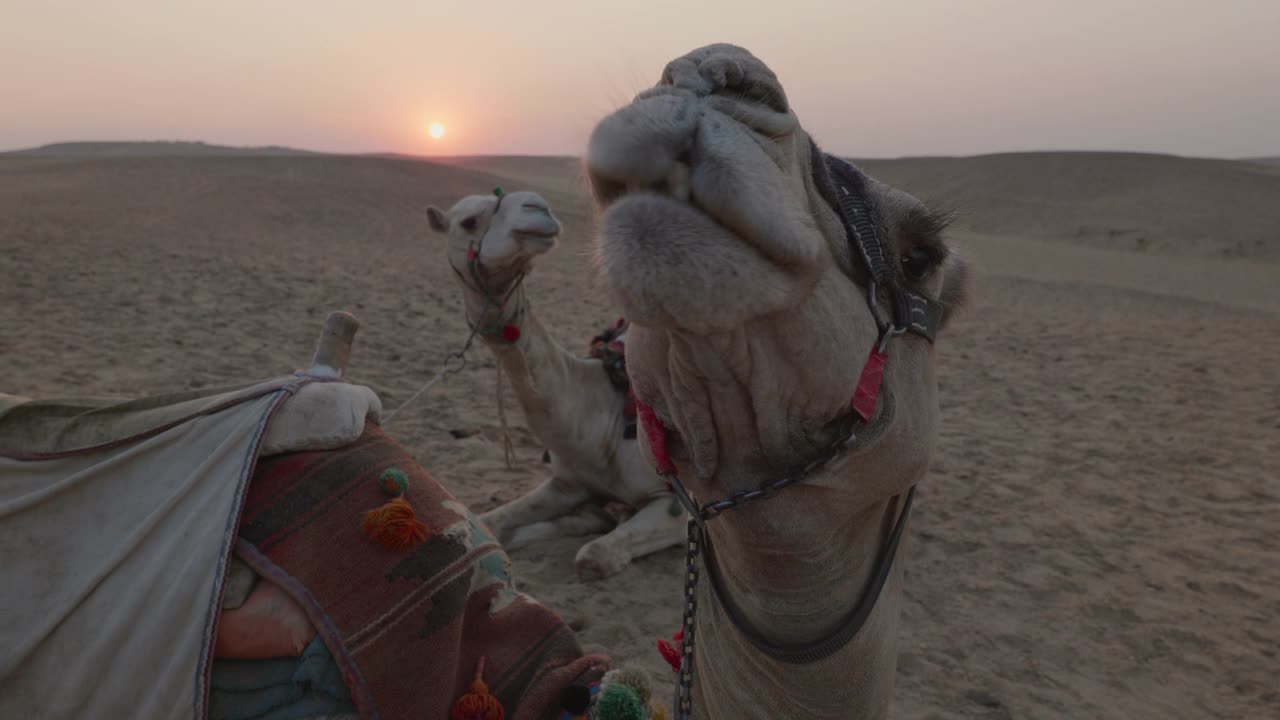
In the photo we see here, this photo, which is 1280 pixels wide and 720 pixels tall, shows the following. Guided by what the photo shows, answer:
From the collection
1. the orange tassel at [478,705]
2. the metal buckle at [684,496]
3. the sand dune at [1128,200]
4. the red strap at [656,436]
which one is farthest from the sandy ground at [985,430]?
the sand dune at [1128,200]

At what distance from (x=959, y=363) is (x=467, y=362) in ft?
17.8

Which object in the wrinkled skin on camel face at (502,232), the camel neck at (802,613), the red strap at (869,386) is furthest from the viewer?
the wrinkled skin on camel face at (502,232)

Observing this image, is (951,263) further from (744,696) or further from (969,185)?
(969,185)

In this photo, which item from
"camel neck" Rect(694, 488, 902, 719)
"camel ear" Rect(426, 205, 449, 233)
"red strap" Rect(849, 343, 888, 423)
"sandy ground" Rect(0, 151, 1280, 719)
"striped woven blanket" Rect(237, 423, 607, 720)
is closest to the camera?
"red strap" Rect(849, 343, 888, 423)

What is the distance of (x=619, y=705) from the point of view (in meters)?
1.84

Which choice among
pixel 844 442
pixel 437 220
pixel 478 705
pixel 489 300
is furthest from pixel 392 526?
pixel 437 220

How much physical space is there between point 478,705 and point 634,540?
216cm

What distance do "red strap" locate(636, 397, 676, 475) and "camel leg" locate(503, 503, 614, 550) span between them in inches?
125

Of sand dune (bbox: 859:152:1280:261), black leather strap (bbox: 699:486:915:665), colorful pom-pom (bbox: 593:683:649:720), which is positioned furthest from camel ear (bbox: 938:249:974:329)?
sand dune (bbox: 859:152:1280:261)

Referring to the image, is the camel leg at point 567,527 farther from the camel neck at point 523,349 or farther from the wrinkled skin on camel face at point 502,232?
the wrinkled skin on camel face at point 502,232

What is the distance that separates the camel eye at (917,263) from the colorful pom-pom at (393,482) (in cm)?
128

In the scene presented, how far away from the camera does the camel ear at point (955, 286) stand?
147 cm

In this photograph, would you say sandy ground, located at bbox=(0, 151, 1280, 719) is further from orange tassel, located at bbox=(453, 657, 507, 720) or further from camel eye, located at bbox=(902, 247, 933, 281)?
orange tassel, located at bbox=(453, 657, 507, 720)

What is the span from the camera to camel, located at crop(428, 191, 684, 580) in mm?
3818
